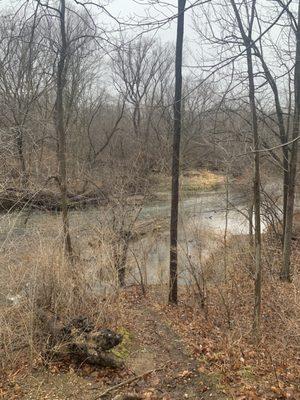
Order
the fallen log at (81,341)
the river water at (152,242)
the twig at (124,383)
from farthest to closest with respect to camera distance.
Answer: the river water at (152,242), the fallen log at (81,341), the twig at (124,383)

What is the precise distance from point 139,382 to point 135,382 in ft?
0.20

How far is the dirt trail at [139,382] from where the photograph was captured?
5.71 meters

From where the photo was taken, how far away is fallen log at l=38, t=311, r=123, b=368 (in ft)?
21.0

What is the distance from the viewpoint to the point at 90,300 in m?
7.57

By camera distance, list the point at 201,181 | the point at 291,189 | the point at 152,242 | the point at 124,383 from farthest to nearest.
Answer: the point at 201,181, the point at 152,242, the point at 291,189, the point at 124,383

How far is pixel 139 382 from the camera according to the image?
20.0 feet

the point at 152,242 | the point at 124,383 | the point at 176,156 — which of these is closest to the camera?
the point at 124,383

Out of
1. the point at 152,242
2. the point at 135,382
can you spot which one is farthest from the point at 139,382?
the point at 152,242

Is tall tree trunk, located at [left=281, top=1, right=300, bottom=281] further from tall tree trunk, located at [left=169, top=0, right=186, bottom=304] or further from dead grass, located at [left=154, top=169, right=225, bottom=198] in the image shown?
dead grass, located at [left=154, top=169, right=225, bottom=198]

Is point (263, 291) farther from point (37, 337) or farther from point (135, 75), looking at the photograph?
point (135, 75)

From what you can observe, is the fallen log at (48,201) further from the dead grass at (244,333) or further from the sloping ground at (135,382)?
the sloping ground at (135,382)

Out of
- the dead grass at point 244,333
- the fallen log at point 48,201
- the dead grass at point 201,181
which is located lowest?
the dead grass at point 244,333

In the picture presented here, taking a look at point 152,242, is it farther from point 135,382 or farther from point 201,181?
point 201,181

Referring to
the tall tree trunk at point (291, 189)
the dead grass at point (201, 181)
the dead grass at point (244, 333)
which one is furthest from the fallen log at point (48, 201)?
the tall tree trunk at point (291, 189)
